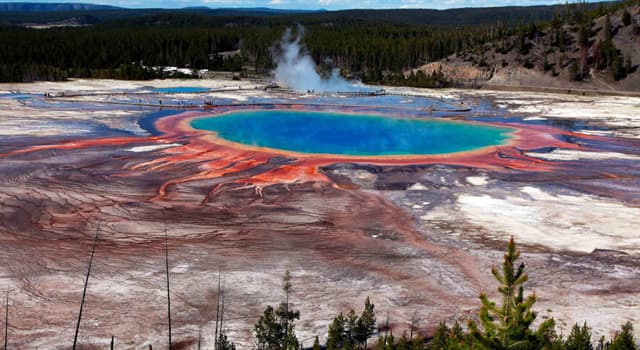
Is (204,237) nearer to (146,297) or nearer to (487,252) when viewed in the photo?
(146,297)

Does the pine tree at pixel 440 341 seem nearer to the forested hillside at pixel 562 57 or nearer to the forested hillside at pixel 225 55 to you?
the forested hillside at pixel 562 57

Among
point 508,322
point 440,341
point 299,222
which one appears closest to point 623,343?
point 440,341

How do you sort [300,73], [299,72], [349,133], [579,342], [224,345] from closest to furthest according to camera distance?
[224,345] < [579,342] < [349,133] < [300,73] < [299,72]

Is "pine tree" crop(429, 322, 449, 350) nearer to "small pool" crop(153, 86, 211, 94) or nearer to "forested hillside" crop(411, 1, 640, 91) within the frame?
"small pool" crop(153, 86, 211, 94)

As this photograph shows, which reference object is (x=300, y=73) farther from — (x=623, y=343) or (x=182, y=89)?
(x=623, y=343)

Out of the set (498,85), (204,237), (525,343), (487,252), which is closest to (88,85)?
(498,85)
